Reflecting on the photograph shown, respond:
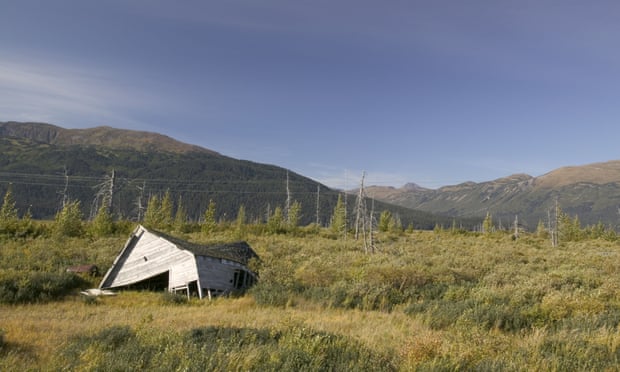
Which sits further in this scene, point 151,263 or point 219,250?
point 219,250

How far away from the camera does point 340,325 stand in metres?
10.9

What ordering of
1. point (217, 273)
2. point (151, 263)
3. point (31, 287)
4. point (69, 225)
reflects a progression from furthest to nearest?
point (69, 225)
point (151, 263)
point (217, 273)
point (31, 287)

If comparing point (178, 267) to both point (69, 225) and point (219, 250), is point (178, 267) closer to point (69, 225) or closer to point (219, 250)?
point (219, 250)

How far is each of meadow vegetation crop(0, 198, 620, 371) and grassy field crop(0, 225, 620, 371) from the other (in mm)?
39

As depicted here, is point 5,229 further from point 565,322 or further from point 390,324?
point 565,322

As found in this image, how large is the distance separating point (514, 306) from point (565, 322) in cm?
220

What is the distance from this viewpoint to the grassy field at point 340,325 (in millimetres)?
6434

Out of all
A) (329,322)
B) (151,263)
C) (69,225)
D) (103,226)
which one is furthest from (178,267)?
(69,225)

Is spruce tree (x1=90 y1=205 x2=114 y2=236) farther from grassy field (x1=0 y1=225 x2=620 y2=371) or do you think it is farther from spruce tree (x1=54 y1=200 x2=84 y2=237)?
grassy field (x1=0 y1=225 x2=620 y2=371)

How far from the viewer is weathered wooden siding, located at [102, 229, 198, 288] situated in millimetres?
19138

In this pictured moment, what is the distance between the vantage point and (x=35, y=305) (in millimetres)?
14984

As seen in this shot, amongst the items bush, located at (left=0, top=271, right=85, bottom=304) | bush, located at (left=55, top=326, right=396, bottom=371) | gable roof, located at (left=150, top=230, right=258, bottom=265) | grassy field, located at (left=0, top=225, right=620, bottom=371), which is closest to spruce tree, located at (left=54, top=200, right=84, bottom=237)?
grassy field, located at (left=0, top=225, right=620, bottom=371)

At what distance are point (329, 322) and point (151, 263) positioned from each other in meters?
12.7

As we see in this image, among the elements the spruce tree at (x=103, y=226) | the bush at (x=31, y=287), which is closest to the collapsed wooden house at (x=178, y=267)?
the bush at (x=31, y=287)
